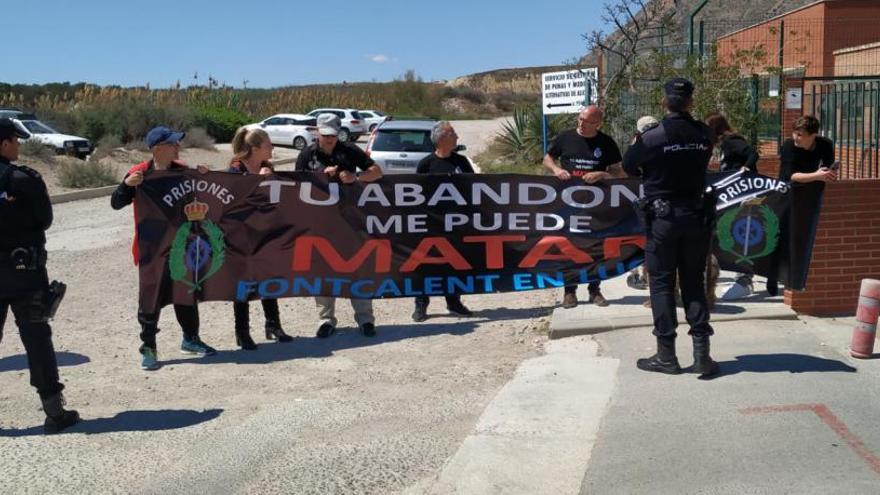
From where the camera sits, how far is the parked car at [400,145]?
18234 millimetres

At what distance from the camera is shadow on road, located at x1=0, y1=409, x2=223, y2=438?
19.5 feet

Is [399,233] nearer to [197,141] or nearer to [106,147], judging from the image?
[106,147]

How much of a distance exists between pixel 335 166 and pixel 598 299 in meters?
2.71

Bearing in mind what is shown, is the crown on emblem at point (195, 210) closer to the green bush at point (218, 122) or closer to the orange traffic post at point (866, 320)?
the orange traffic post at point (866, 320)

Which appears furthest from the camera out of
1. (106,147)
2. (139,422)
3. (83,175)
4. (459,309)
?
(106,147)

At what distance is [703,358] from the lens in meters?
6.23

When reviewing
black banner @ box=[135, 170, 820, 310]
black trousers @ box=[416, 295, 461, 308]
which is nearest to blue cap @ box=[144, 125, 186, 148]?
black banner @ box=[135, 170, 820, 310]

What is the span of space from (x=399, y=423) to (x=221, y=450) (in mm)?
1125

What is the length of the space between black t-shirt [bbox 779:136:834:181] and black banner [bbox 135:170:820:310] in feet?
0.74

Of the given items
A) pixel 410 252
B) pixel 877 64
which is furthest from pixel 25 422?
pixel 877 64

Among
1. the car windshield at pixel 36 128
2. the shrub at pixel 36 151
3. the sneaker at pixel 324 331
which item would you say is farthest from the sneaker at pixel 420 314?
the car windshield at pixel 36 128

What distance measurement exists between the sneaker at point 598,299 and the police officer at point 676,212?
7.27ft

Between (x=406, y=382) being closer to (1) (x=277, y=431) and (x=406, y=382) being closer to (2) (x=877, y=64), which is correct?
(1) (x=277, y=431)

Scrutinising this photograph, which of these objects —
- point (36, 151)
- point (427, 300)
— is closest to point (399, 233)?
point (427, 300)
